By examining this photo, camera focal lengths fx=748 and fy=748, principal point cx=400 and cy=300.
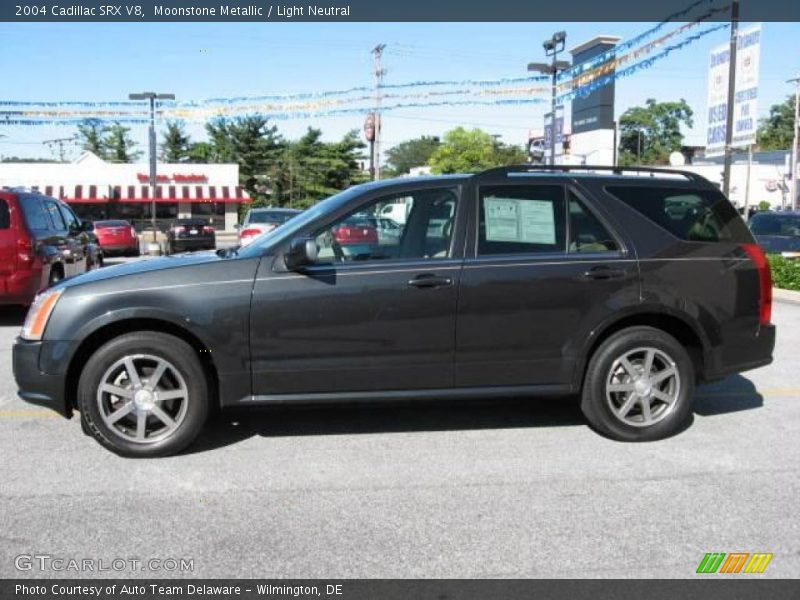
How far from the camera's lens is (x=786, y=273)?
1349cm

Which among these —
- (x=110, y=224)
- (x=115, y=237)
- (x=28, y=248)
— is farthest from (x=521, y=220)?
(x=110, y=224)

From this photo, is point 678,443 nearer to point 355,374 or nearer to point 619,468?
point 619,468

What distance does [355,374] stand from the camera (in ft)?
15.4

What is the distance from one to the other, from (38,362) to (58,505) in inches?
41.0

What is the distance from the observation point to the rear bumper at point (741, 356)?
5141 mm

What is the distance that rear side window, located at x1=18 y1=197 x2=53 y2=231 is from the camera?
945cm

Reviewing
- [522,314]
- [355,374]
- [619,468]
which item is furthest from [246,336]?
[619,468]

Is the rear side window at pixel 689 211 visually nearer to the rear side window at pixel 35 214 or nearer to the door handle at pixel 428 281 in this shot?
the door handle at pixel 428 281

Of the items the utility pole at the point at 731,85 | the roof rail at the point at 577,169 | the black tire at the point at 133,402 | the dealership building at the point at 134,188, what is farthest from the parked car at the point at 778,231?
the dealership building at the point at 134,188

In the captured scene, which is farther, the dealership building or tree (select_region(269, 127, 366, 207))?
tree (select_region(269, 127, 366, 207))

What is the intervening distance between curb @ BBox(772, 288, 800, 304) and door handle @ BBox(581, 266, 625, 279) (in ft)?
28.8

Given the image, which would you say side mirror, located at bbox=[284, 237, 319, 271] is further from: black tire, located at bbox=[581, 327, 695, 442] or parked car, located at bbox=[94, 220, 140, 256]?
parked car, located at bbox=[94, 220, 140, 256]

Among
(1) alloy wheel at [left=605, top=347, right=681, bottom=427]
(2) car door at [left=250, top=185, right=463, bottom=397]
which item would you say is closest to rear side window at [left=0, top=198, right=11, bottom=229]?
(2) car door at [left=250, top=185, right=463, bottom=397]

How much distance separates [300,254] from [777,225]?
48.4 ft
